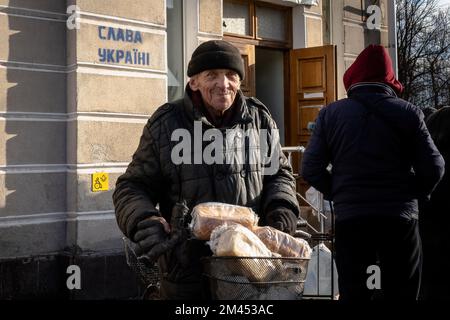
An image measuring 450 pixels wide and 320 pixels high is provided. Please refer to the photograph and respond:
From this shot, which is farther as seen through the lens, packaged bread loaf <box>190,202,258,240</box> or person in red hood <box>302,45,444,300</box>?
person in red hood <box>302,45,444,300</box>

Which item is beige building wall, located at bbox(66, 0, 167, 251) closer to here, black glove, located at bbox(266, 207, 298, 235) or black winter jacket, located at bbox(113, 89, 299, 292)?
black winter jacket, located at bbox(113, 89, 299, 292)

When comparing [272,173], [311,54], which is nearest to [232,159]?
[272,173]

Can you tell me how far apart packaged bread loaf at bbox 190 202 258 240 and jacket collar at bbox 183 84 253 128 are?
50 centimetres

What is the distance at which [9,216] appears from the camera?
577cm

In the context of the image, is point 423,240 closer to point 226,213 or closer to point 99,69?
point 226,213

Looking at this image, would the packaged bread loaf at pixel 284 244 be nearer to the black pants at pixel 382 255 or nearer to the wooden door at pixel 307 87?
→ the black pants at pixel 382 255

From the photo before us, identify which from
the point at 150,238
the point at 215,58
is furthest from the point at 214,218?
the point at 215,58

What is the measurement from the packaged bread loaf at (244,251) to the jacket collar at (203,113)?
2.25 ft

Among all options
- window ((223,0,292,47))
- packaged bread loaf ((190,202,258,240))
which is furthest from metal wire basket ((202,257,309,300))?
window ((223,0,292,47))

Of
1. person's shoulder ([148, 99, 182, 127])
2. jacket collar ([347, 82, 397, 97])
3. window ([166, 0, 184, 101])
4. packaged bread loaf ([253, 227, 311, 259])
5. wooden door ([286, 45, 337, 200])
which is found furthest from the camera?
wooden door ([286, 45, 337, 200])

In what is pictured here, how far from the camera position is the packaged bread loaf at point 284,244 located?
1.99m

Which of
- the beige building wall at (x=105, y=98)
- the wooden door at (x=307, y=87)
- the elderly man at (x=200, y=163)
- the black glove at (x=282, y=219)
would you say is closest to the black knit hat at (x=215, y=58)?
the elderly man at (x=200, y=163)

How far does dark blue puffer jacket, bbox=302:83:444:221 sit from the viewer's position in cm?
331

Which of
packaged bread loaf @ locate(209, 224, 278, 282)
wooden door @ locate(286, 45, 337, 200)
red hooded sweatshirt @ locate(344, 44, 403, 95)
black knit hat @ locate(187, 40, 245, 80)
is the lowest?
packaged bread loaf @ locate(209, 224, 278, 282)
